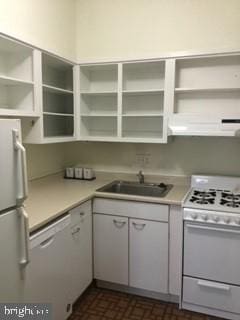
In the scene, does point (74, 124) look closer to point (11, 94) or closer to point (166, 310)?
point (11, 94)

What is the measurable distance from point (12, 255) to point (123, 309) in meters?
1.25

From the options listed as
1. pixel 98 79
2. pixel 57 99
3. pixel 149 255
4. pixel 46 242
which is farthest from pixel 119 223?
pixel 98 79

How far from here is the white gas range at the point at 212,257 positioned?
6.70ft

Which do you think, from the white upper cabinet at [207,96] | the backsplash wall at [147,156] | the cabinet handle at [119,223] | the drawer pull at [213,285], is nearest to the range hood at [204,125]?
the white upper cabinet at [207,96]

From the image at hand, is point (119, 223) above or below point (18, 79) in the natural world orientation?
below

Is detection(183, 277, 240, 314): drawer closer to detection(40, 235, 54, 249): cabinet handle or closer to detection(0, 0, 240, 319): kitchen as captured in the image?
detection(0, 0, 240, 319): kitchen

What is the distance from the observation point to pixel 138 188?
2820 mm

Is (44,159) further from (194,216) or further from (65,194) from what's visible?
(194,216)

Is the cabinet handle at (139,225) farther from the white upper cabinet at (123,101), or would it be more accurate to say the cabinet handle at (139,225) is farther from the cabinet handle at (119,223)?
the white upper cabinet at (123,101)

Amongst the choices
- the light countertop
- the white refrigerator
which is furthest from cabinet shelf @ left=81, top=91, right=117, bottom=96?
the white refrigerator

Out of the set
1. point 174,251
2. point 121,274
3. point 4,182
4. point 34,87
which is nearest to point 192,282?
point 174,251

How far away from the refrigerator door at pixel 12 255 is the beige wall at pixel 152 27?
180 centimetres

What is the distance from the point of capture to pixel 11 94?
7.28ft

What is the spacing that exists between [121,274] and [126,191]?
81 cm
